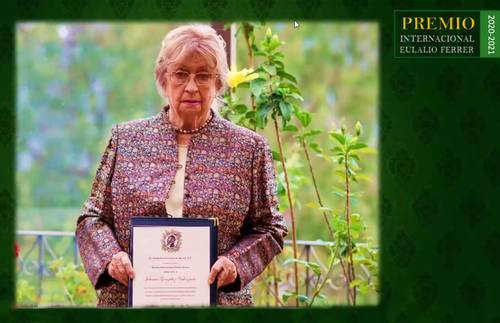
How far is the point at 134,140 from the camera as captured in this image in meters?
2.62

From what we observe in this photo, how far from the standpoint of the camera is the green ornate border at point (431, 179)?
9.84 ft

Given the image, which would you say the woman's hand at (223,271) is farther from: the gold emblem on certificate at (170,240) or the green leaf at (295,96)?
the green leaf at (295,96)

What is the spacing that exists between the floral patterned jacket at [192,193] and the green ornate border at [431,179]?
1.42ft

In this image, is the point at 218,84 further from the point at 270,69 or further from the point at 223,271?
the point at 223,271

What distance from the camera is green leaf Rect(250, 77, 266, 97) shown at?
2.92 meters

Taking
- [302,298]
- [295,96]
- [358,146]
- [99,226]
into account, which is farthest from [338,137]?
[99,226]

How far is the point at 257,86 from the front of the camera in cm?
293

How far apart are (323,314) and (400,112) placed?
0.87m

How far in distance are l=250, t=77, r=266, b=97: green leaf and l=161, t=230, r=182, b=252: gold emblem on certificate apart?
673 mm

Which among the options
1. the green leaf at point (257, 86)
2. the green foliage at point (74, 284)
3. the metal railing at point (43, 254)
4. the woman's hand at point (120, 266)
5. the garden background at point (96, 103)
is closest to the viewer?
the woman's hand at point (120, 266)

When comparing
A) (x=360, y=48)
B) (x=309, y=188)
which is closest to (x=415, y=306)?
(x=309, y=188)

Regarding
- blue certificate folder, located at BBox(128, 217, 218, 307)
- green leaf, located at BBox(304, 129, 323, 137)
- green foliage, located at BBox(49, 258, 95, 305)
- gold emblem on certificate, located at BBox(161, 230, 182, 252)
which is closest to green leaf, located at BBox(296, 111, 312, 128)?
green leaf, located at BBox(304, 129, 323, 137)

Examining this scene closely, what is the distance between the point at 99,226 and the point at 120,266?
0.53 feet

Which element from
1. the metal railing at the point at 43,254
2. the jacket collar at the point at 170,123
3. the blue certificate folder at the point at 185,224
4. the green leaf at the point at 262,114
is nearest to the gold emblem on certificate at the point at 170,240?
the blue certificate folder at the point at 185,224
